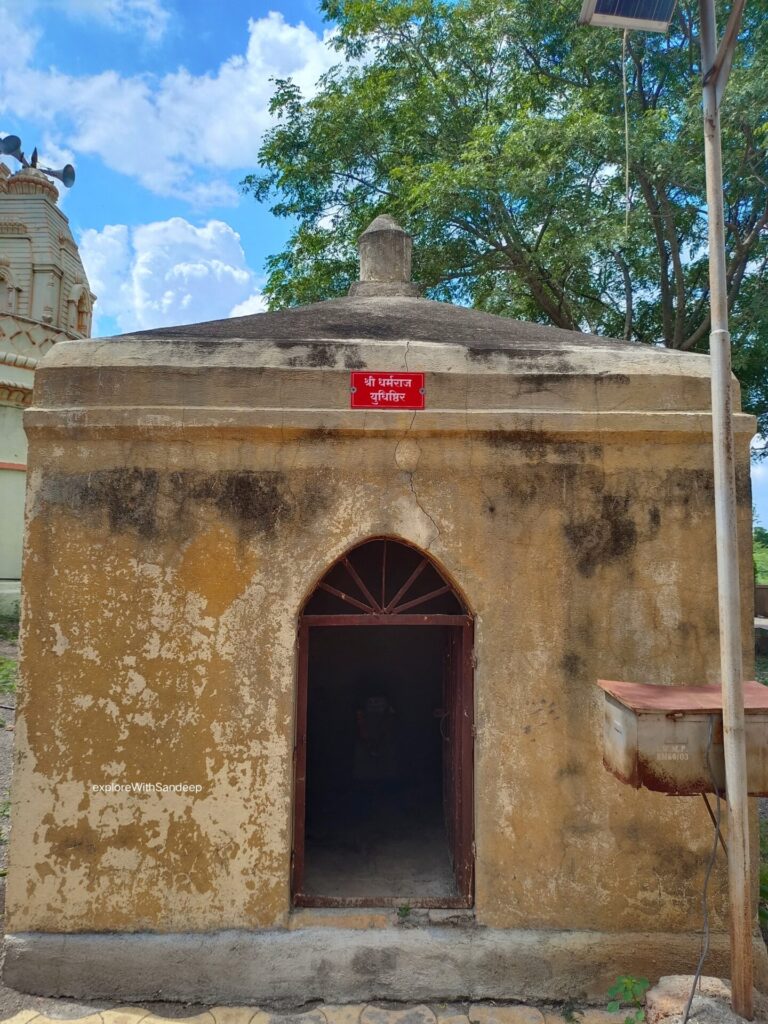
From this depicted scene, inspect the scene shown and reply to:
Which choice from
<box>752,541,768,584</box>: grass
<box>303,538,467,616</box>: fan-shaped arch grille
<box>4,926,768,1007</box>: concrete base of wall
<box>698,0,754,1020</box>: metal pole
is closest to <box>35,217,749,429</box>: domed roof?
<box>698,0,754,1020</box>: metal pole

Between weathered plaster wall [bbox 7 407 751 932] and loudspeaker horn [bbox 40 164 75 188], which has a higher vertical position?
loudspeaker horn [bbox 40 164 75 188]

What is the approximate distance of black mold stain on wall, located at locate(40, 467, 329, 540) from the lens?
167 inches

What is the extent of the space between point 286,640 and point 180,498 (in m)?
1.06

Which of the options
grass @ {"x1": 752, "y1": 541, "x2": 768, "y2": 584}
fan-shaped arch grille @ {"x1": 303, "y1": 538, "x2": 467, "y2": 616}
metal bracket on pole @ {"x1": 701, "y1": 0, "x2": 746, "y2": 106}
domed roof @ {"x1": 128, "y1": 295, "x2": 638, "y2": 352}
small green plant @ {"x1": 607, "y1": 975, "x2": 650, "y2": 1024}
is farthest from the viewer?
grass @ {"x1": 752, "y1": 541, "x2": 768, "y2": 584}

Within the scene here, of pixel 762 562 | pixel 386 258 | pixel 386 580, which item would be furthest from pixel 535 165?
pixel 762 562

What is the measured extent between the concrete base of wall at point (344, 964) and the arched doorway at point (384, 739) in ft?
0.77

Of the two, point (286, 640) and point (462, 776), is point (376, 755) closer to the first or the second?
point (462, 776)

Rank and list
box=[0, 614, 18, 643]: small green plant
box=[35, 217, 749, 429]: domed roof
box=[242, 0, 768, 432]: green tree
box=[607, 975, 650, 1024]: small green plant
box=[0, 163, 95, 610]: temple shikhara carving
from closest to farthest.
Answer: box=[607, 975, 650, 1024]: small green plant → box=[35, 217, 749, 429]: domed roof → box=[242, 0, 768, 432]: green tree → box=[0, 614, 18, 643]: small green plant → box=[0, 163, 95, 610]: temple shikhara carving

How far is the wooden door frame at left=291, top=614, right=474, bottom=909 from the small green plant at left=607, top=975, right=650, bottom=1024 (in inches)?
34.3

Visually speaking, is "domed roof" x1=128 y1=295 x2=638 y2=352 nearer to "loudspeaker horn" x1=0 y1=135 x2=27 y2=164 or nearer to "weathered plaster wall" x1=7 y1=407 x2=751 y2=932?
"weathered plaster wall" x1=7 y1=407 x2=751 y2=932

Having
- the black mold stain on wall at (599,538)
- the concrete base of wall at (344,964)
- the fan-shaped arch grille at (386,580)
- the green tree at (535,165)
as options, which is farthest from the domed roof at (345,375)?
the green tree at (535,165)

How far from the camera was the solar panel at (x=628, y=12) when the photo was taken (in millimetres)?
3381

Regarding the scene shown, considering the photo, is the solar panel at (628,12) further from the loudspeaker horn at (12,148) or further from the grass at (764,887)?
the loudspeaker horn at (12,148)

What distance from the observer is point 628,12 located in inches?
134
